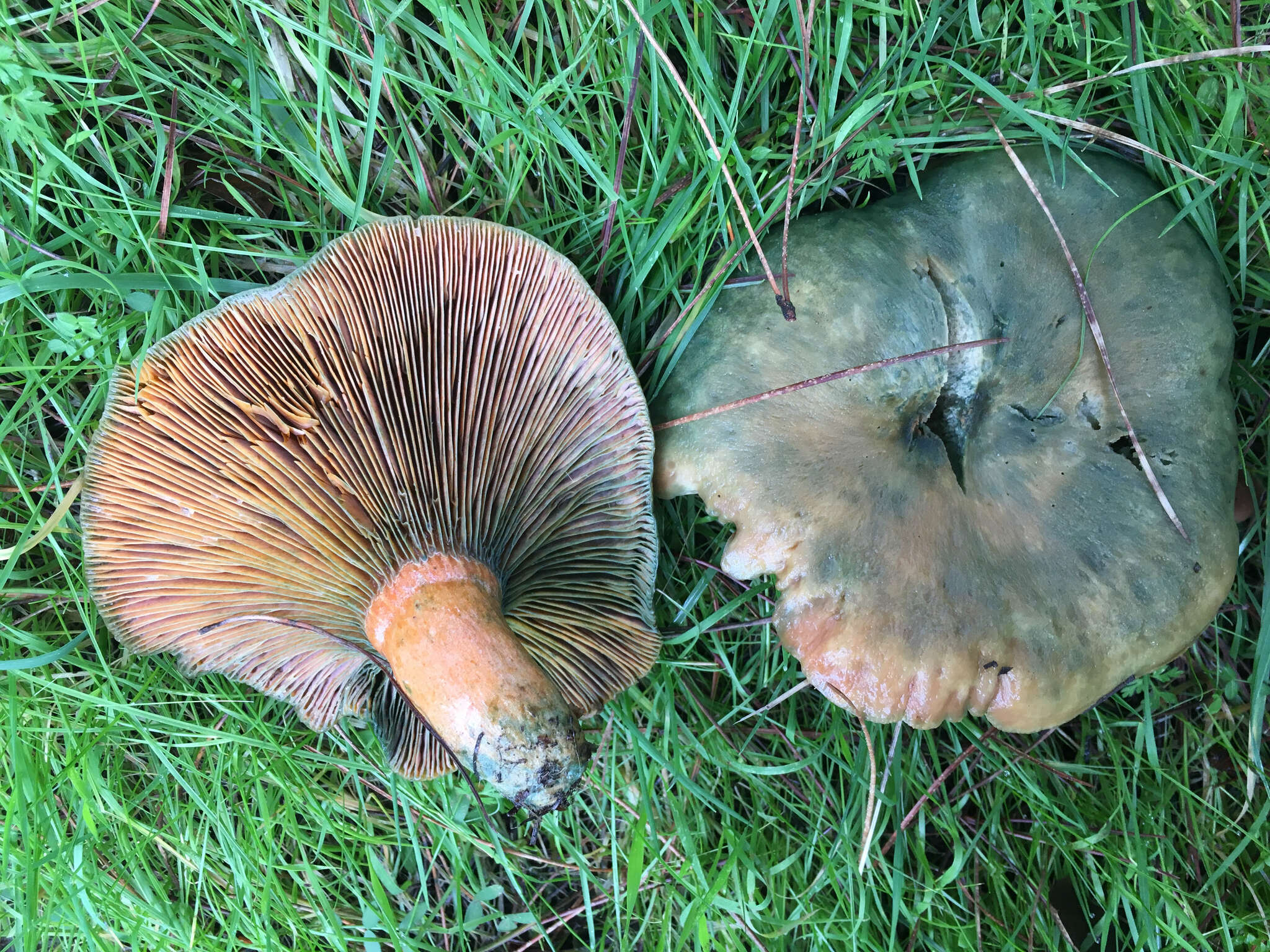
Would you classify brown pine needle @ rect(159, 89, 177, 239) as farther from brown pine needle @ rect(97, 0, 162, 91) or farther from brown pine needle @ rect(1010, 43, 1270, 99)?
brown pine needle @ rect(1010, 43, 1270, 99)

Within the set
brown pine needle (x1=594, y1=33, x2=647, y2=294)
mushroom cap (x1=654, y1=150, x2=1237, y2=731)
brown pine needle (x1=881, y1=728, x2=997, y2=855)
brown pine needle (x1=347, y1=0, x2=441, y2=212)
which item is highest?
brown pine needle (x1=347, y1=0, x2=441, y2=212)

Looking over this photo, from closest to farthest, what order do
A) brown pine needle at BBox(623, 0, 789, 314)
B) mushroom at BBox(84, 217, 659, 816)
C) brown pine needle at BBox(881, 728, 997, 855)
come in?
mushroom at BBox(84, 217, 659, 816)
brown pine needle at BBox(623, 0, 789, 314)
brown pine needle at BBox(881, 728, 997, 855)

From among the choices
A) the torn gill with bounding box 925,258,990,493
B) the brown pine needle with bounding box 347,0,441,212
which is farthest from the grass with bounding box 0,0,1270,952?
the torn gill with bounding box 925,258,990,493

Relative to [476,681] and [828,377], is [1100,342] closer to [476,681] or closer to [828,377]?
[828,377]

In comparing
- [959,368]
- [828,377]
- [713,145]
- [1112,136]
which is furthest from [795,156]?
[1112,136]

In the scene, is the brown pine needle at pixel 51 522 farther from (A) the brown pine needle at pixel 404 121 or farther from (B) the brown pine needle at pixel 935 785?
(B) the brown pine needle at pixel 935 785

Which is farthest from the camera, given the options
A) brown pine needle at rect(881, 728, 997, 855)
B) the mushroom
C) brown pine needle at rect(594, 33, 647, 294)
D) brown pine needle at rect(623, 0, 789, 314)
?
brown pine needle at rect(881, 728, 997, 855)

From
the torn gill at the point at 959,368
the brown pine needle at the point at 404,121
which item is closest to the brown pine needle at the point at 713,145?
the torn gill at the point at 959,368
